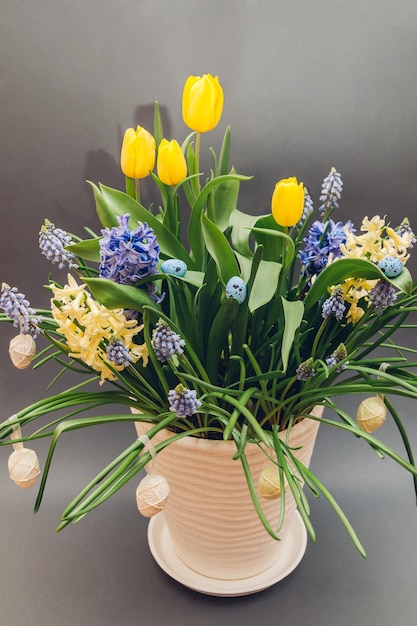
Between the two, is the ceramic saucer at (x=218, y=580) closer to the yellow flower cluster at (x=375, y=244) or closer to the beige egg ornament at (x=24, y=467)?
the beige egg ornament at (x=24, y=467)

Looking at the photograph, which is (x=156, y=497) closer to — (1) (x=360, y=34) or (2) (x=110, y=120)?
(2) (x=110, y=120)

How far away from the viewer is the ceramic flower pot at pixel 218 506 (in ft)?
2.03

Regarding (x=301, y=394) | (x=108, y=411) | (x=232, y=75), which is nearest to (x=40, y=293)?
(x=108, y=411)

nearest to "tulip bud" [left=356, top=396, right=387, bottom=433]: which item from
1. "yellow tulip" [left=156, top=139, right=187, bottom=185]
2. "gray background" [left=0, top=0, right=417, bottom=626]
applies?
"yellow tulip" [left=156, top=139, right=187, bottom=185]

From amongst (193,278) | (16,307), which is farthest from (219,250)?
(16,307)

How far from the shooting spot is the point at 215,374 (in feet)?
2.09

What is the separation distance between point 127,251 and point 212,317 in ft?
0.48

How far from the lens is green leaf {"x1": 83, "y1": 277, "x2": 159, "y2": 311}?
0.48 metres

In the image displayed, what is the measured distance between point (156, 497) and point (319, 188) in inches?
22.1

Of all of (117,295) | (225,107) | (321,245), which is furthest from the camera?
(225,107)

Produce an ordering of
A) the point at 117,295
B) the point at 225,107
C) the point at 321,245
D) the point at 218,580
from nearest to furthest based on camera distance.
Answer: the point at 117,295
the point at 321,245
the point at 218,580
the point at 225,107

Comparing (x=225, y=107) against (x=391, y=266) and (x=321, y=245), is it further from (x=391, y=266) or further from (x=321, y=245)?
(x=391, y=266)

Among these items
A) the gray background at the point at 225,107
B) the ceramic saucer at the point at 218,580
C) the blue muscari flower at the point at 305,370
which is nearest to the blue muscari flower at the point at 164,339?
the blue muscari flower at the point at 305,370

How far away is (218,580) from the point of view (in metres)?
0.74
